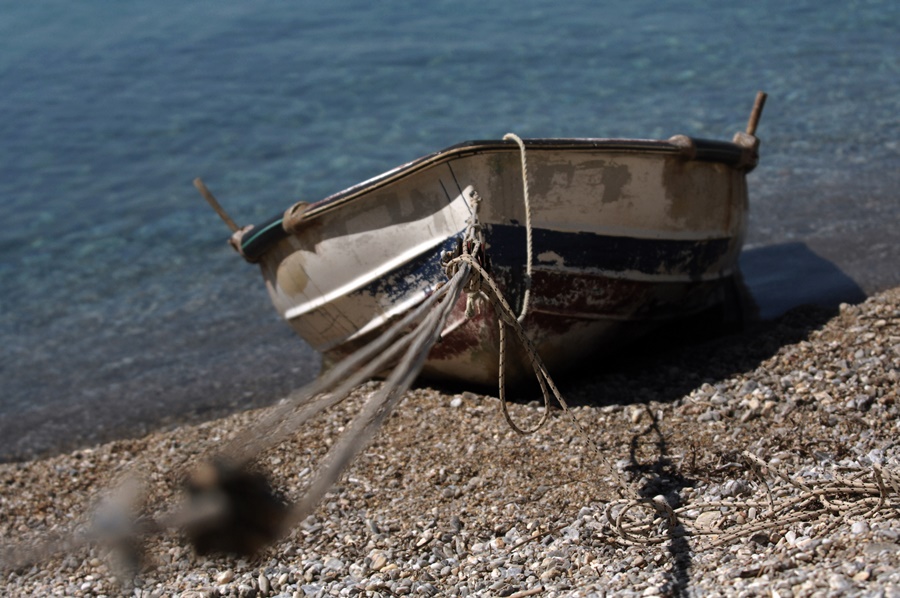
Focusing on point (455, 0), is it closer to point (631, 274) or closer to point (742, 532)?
point (631, 274)

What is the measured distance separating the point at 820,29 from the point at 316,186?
27.0 feet

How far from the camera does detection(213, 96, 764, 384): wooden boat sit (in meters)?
5.63

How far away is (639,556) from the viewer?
4379mm

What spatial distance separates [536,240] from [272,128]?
9.00m

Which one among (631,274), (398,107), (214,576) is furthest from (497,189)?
(398,107)

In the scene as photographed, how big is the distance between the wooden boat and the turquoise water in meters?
1.88

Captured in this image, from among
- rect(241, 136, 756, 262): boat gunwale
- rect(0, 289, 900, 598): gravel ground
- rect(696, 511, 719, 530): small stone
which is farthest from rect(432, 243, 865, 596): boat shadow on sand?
rect(241, 136, 756, 262): boat gunwale

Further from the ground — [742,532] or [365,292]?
[365,292]

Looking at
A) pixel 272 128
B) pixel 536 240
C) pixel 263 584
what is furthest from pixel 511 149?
A: pixel 272 128

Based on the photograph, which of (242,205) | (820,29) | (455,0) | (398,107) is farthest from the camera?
(455,0)

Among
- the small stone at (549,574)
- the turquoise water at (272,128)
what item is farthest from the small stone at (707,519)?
the turquoise water at (272,128)

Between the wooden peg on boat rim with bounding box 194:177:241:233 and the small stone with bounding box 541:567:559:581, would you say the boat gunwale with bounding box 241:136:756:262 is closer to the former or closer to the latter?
the wooden peg on boat rim with bounding box 194:177:241:233

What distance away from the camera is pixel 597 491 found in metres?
Answer: 5.02

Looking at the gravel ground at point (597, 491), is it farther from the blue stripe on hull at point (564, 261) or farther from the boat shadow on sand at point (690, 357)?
the blue stripe on hull at point (564, 261)
